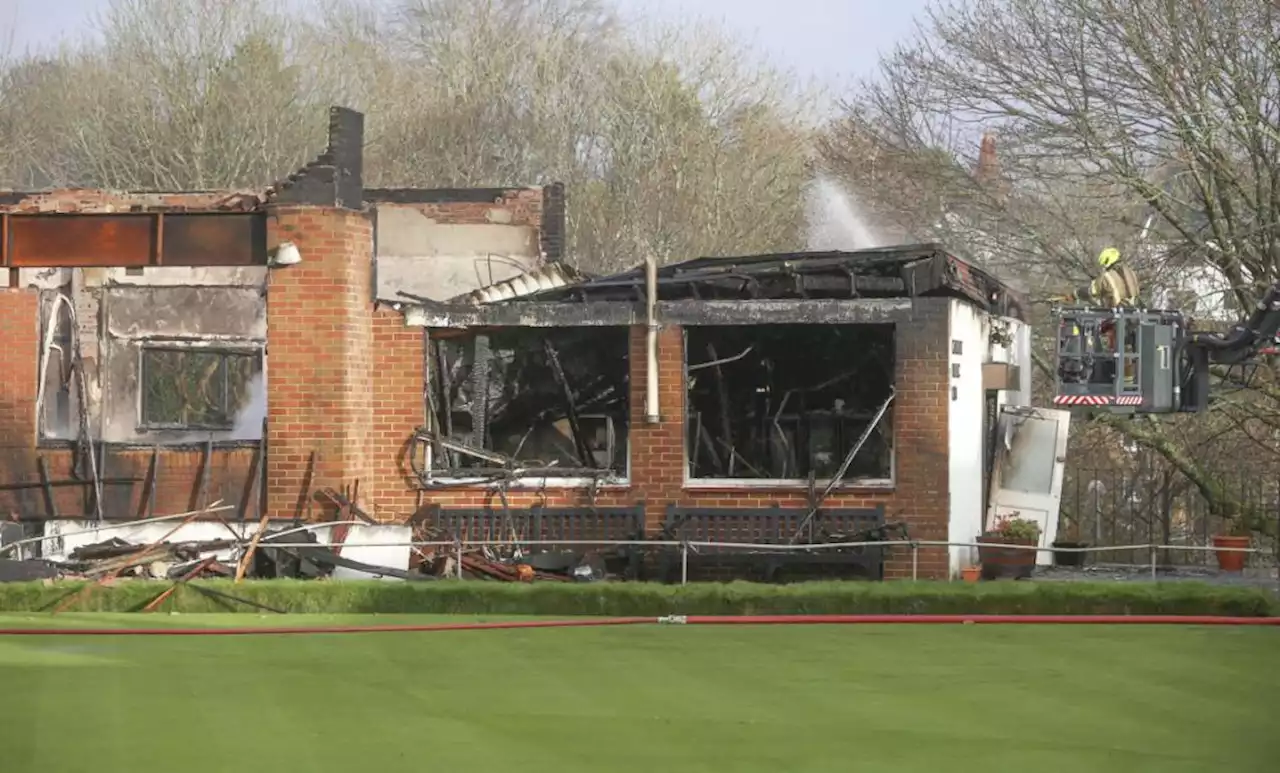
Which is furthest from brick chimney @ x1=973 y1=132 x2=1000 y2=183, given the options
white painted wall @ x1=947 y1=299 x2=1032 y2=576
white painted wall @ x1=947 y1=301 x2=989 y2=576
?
white painted wall @ x1=947 y1=301 x2=989 y2=576

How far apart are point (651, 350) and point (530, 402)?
172 cm

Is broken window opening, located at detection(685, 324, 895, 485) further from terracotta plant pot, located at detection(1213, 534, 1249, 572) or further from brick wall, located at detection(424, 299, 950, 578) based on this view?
terracotta plant pot, located at detection(1213, 534, 1249, 572)

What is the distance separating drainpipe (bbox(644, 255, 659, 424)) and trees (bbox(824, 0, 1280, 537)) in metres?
7.75

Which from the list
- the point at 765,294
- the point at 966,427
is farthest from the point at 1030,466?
the point at 765,294

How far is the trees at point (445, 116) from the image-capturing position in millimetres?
45250

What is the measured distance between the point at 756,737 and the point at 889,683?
6.63 feet

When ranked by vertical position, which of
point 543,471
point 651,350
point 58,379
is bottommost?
point 543,471

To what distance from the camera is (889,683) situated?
10469 mm

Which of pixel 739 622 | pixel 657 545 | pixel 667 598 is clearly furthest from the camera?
pixel 657 545

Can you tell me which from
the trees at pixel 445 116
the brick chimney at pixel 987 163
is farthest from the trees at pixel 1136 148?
the trees at pixel 445 116

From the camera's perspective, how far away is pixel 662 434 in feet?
60.7

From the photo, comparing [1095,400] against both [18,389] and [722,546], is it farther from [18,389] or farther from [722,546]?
[18,389]

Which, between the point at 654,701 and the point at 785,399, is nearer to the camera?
the point at 654,701

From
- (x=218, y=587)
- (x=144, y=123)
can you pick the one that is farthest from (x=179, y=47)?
(x=218, y=587)
